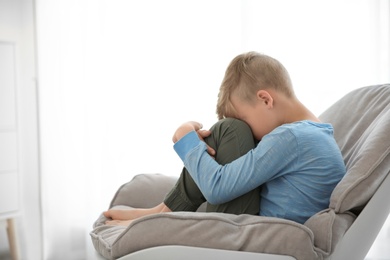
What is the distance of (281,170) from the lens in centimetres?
133

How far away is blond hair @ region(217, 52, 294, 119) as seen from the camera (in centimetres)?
141

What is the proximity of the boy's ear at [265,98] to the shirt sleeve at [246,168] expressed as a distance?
→ 0.12 metres

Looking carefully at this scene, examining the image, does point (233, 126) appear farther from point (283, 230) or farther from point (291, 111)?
point (283, 230)

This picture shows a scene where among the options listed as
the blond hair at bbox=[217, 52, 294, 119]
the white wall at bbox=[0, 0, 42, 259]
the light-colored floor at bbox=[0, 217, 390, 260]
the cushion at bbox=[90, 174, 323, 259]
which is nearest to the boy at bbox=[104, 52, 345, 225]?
the blond hair at bbox=[217, 52, 294, 119]

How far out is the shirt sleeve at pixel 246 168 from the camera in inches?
50.3

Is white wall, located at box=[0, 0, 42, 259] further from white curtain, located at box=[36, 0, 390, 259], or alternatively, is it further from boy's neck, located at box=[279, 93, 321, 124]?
boy's neck, located at box=[279, 93, 321, 124]

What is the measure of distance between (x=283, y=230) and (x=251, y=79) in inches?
17.1

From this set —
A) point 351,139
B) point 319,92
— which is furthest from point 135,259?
point 319,92

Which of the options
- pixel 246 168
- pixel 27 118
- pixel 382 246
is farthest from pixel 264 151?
pixel 27 118

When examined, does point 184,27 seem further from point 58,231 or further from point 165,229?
point 165,229

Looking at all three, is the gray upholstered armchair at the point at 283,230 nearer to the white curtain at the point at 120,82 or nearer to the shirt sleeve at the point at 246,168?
the shirt sleeve at the point at 246,168

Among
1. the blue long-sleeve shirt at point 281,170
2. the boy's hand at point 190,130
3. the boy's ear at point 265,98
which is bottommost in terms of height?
the blue long-sleeve shirt at point 281,170

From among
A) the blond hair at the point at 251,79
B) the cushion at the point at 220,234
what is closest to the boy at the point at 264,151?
the blond hair at the point at 251,79

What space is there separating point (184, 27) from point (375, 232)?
1.89 meters
